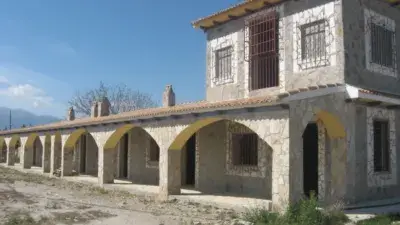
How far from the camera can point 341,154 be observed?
461 inches

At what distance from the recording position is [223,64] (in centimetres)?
1552

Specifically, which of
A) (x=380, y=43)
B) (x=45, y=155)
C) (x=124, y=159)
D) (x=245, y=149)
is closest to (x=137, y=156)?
(x=124, y=159)

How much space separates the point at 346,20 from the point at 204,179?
23.7ft

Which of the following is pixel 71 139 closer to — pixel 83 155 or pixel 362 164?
pixel 83 155

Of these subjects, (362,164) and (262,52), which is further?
(262,52)

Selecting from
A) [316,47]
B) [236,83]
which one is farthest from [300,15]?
[236,83]

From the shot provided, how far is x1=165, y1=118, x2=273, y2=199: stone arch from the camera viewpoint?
13.3 meters

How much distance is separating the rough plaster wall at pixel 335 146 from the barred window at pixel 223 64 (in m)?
4.64

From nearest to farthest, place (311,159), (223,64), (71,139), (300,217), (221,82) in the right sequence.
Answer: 1. (300,217)
2. (311,159)
3. (221,82)
4. (223,64)
5. (71,139)

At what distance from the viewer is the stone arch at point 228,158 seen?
1327cm

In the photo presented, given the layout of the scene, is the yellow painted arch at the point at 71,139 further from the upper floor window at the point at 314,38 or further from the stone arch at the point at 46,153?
the upper floor window at the point at 314,38

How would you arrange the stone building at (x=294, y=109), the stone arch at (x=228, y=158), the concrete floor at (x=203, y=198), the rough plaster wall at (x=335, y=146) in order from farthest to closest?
the stone arch at (x=228, y=158) < the concrete floor at (x=203, y=198) < the stone building at (x=294, y=109) < the rough plaster wall at (x=335, y=146)

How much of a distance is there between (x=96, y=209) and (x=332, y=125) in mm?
7036

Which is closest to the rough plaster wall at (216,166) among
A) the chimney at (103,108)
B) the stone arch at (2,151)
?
the chimney at (103,108)
